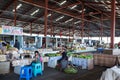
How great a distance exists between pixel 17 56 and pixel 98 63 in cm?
522

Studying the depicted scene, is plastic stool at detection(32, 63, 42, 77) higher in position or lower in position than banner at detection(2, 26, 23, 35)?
lower

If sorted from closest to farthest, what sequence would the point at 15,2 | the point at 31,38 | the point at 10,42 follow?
the point at 10,42
the point at 31,38
the point at 15,2

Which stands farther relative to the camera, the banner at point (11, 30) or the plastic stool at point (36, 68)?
the banner at point (11, 30)

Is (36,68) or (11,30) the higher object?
(11,30)

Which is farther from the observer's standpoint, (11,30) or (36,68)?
(11,30)

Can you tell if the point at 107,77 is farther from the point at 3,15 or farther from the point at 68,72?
the point at 3,15

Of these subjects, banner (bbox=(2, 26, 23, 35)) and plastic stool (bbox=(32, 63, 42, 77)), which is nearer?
plastic stool (bbox=(32, 63, 42, 77))

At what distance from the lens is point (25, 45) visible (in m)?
12.0

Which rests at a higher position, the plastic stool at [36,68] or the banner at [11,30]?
the banner at [11,30]

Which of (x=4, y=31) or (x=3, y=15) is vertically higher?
(x=3, y=15)

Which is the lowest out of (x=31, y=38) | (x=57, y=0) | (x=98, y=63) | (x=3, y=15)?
(x=98, y=63)

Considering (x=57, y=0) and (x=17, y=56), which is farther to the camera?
(x=57, y=0)

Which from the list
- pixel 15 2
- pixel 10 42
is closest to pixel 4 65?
pixel 10 42

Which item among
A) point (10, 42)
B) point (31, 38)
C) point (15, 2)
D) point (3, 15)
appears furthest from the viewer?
point (3, 15)
